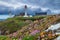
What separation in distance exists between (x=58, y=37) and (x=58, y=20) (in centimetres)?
361

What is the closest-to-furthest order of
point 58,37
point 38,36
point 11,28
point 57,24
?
point 58,37 < point 38,36 < point 57,24 < point 11,28

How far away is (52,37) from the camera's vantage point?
14.6 m

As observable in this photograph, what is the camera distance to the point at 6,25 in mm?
59719

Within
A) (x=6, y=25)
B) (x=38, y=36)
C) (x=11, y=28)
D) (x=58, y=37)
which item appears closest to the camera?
(x=58, y=37)

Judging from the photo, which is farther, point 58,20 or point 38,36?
point 58,20

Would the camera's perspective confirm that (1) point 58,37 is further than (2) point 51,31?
No

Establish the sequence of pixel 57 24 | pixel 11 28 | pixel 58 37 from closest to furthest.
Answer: pixel 58 37, pixel 57 24, pixel 11 28

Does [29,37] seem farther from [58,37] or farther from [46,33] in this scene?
[58,37]

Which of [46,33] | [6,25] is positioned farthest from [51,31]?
[6,25]

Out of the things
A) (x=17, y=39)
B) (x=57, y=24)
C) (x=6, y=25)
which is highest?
(x=57, y=24)

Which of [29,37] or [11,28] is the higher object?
[29,37]

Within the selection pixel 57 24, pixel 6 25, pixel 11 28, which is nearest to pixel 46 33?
pixel 57 24

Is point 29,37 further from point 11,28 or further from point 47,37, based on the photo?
point 11,28

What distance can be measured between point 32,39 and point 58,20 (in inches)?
130
